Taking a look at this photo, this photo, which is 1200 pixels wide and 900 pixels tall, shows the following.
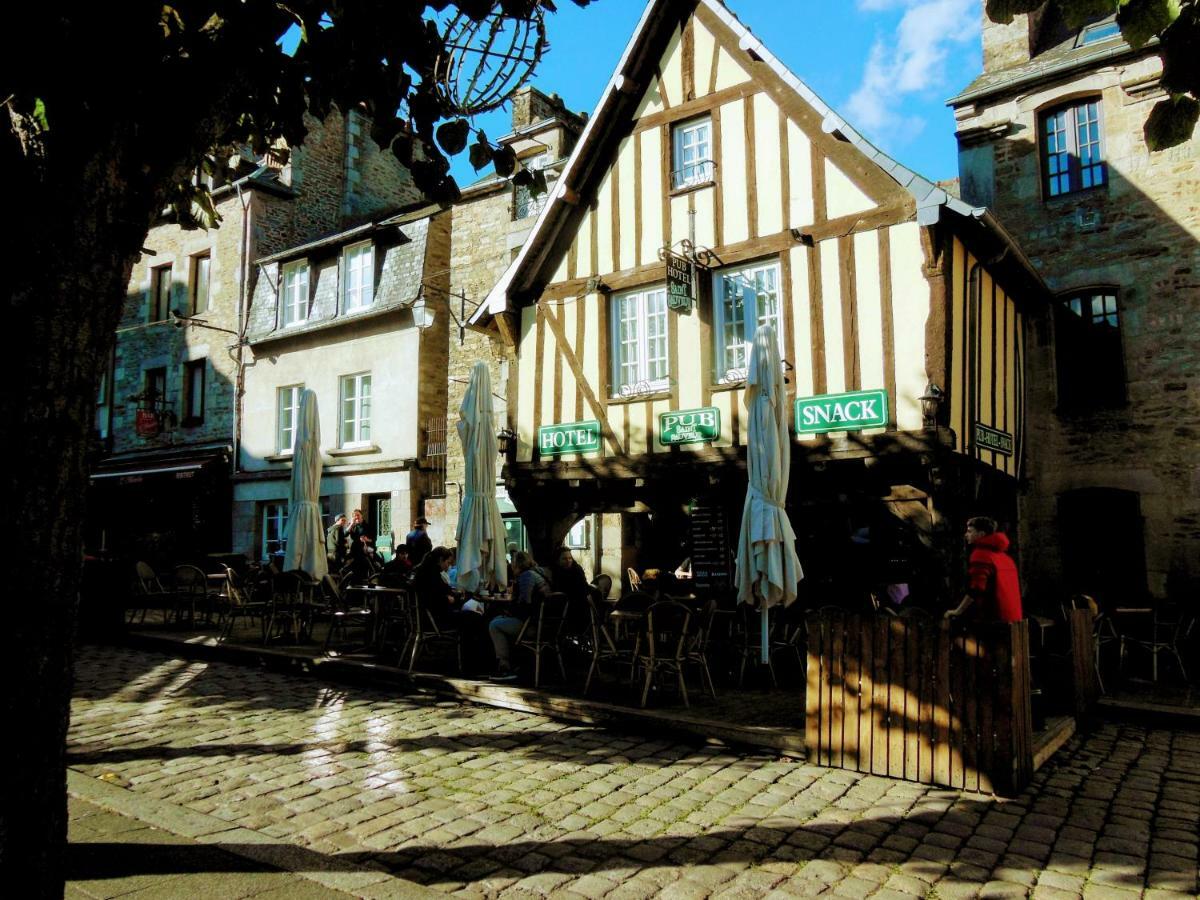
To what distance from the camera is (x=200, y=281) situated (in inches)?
885

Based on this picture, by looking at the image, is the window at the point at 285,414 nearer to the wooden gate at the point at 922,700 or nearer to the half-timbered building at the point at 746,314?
the half-timbered building at the point at 746,314

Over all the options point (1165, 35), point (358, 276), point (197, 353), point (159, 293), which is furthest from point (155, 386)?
point (1165, 35)

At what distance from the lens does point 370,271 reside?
18703 millimetres

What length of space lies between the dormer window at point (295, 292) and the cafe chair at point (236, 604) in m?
9.30

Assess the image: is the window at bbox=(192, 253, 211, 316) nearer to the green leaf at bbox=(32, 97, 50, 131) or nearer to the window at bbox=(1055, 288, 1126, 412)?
the window at bbox=(1055, 288, 1126, 412)

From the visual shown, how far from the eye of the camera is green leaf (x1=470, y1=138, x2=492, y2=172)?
4.15m

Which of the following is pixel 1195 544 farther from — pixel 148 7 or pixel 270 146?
pixel 148 7

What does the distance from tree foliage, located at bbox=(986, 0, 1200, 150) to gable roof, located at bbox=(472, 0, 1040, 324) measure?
7696 mm

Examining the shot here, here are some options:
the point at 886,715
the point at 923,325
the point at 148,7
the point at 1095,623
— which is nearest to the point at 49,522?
the point at 148,7

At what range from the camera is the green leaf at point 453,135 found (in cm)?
390

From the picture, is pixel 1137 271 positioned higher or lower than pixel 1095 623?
higher

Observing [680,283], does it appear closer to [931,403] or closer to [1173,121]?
[931,403]

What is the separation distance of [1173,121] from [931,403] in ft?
23.0

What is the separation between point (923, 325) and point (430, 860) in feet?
25.5
